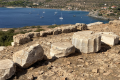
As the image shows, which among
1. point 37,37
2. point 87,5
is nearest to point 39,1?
point 87,5

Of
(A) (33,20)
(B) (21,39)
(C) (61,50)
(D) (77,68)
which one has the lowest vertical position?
(A) (33,20)

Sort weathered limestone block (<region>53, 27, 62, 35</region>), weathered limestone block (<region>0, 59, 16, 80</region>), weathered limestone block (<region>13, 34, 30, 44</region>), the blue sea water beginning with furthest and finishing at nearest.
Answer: the blue sea water
weathered limestone block (<region>53, 27, 62, 35</region>)
weathered limestone block (<region>13, 34, 30, 44</region>)
weathered limestone block (<region>0, 59, 16, 80</region>)

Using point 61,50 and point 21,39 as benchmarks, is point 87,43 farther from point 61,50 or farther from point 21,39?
point 21,39

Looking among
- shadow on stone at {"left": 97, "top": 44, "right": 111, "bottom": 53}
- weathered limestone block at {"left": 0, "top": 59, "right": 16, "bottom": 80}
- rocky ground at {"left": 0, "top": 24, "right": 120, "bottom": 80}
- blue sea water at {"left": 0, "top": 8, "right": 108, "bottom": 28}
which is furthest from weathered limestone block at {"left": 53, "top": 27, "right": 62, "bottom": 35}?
blue sea water at {"left": 0, "top": 8, "right": 108, "bottom": 28}

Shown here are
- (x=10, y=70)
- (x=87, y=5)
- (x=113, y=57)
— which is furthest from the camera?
(x=87, y=5)

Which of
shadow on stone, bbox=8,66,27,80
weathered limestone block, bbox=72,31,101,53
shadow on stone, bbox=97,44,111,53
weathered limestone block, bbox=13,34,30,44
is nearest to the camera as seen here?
shadow on stone, bbox=8,66,27,80

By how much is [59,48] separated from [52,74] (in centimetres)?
144

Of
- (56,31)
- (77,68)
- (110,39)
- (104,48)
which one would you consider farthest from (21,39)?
(110,39)

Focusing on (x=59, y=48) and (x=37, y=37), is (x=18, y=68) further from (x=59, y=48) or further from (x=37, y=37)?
(x=37, y=37)

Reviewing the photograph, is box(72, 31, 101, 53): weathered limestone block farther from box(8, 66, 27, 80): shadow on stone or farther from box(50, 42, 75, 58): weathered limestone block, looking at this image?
box(8, 66, 27, 80): shadow on stone

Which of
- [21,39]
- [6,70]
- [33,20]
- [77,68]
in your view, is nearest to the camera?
[6,70]

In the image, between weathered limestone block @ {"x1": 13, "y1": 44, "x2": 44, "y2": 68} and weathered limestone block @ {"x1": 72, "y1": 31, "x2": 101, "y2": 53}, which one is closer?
weathered limestone block @ {"x1": 13, "y1": 44, "x2": 44, "y2": 68}

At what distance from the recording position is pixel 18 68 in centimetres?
525

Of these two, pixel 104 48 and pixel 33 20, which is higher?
pixel 104 48
